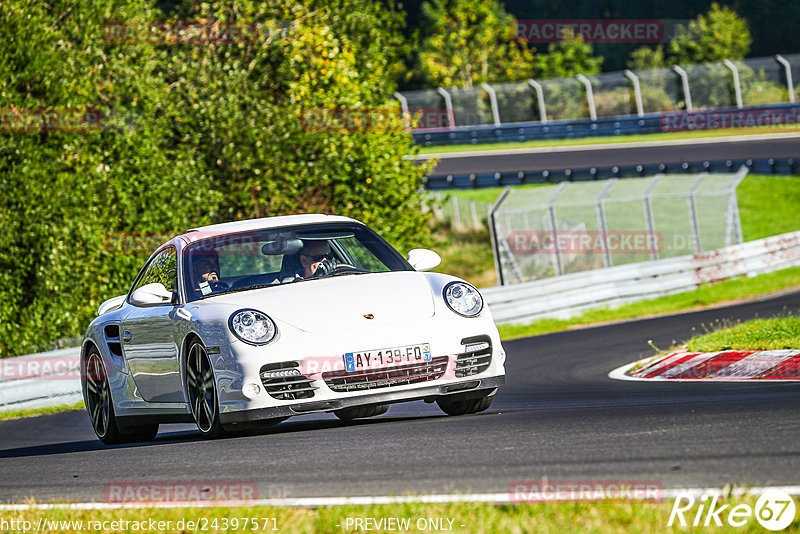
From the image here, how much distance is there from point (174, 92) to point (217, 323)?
60.7 ft

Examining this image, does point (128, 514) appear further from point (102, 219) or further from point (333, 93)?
point (333, 93)

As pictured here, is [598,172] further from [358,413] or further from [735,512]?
[735,512]

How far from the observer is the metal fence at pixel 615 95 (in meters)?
46.1

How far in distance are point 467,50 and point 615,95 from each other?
17538 millimetres

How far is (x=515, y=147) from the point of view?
163ft

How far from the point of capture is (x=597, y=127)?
4875 centimetres

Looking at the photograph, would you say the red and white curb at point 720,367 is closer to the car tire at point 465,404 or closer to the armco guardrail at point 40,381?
the car tire at point 465,404

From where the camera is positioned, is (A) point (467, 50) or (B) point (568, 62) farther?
(B) point (568, 62)

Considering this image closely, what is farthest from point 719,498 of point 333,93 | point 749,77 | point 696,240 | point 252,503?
point 749,77

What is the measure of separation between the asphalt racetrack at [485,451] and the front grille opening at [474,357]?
0.32m

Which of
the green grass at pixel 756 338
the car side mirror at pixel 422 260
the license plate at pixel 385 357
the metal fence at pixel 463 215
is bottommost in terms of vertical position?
the metal fence at pixel 463 215

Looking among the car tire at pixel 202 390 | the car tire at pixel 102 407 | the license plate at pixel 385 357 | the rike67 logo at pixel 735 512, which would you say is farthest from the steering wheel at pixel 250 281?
the rike67 logo at pixel 735 512

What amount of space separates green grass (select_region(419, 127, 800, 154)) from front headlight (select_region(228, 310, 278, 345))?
135 ft

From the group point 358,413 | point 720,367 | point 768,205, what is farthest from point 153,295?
point 768,205
